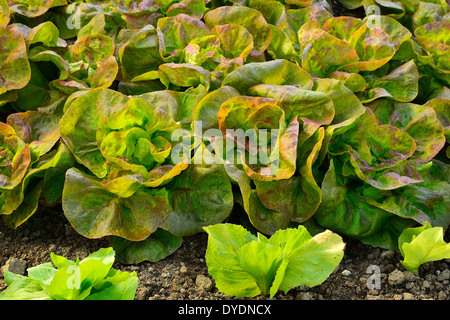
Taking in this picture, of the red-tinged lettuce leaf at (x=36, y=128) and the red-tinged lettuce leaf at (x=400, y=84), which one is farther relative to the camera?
the red-tinged lettuce leaf at (x=400, y=84)

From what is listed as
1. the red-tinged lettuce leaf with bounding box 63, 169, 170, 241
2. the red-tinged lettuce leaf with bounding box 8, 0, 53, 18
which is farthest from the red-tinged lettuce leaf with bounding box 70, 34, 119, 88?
the red-tinged lettuce leaf with bounding box 63, 169, 170, 241

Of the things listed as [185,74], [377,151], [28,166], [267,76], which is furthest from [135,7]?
[377,151]

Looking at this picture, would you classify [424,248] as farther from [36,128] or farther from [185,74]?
[36,128]

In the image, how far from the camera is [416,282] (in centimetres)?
176

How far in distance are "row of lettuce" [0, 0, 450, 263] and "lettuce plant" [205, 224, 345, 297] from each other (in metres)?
0.21

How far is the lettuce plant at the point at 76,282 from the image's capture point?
144 cm

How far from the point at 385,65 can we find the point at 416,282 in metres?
1.00

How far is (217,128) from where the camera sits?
6.12ft

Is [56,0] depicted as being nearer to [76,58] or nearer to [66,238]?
[76,58]

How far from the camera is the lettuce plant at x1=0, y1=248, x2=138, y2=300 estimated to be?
144 centimetres

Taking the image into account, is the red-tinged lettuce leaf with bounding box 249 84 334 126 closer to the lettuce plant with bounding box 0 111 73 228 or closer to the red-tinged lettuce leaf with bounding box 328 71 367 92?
the red-tinged lettuce leaf with bounding box 328 71 367 92

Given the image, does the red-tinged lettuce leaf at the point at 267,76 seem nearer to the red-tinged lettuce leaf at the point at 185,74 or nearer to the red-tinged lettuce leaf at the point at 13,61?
the red-tinged lettuce leaf at the point at 185,74

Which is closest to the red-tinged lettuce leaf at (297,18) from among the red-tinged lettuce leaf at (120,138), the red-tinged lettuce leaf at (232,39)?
the red-tinged lettuce leaf at (232,39)

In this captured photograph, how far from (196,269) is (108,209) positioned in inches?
14.7
